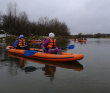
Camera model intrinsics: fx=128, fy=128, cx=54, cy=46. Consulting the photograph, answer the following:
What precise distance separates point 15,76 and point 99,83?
3.27m

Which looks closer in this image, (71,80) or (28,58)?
(71,80)

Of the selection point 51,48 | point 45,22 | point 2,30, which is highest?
point 45,22

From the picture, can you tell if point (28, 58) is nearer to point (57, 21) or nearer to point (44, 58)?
point (44, 58)

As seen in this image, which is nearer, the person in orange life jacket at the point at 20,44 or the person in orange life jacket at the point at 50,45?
the person in orange life jacket at the point at 50,45

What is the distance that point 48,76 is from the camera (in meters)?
5.23

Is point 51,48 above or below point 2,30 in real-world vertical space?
below

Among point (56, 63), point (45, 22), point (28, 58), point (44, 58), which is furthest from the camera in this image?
point (45, 22)

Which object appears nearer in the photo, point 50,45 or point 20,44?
point 50,45

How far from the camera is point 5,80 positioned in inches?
190

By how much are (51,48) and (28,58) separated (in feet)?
6.40

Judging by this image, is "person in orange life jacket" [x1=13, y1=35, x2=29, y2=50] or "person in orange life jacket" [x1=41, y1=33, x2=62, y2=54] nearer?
"person in orange life jacket" [x1=41, y1=33, x2=62, y2=54]

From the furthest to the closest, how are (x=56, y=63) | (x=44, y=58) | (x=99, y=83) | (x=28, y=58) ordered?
(x=28, y=58), (x=44, y=58), (x=56, y=63), (x=99, y=83)

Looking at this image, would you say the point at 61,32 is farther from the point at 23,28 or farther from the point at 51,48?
the point at 51,48

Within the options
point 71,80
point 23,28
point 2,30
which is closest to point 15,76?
point 71,80
